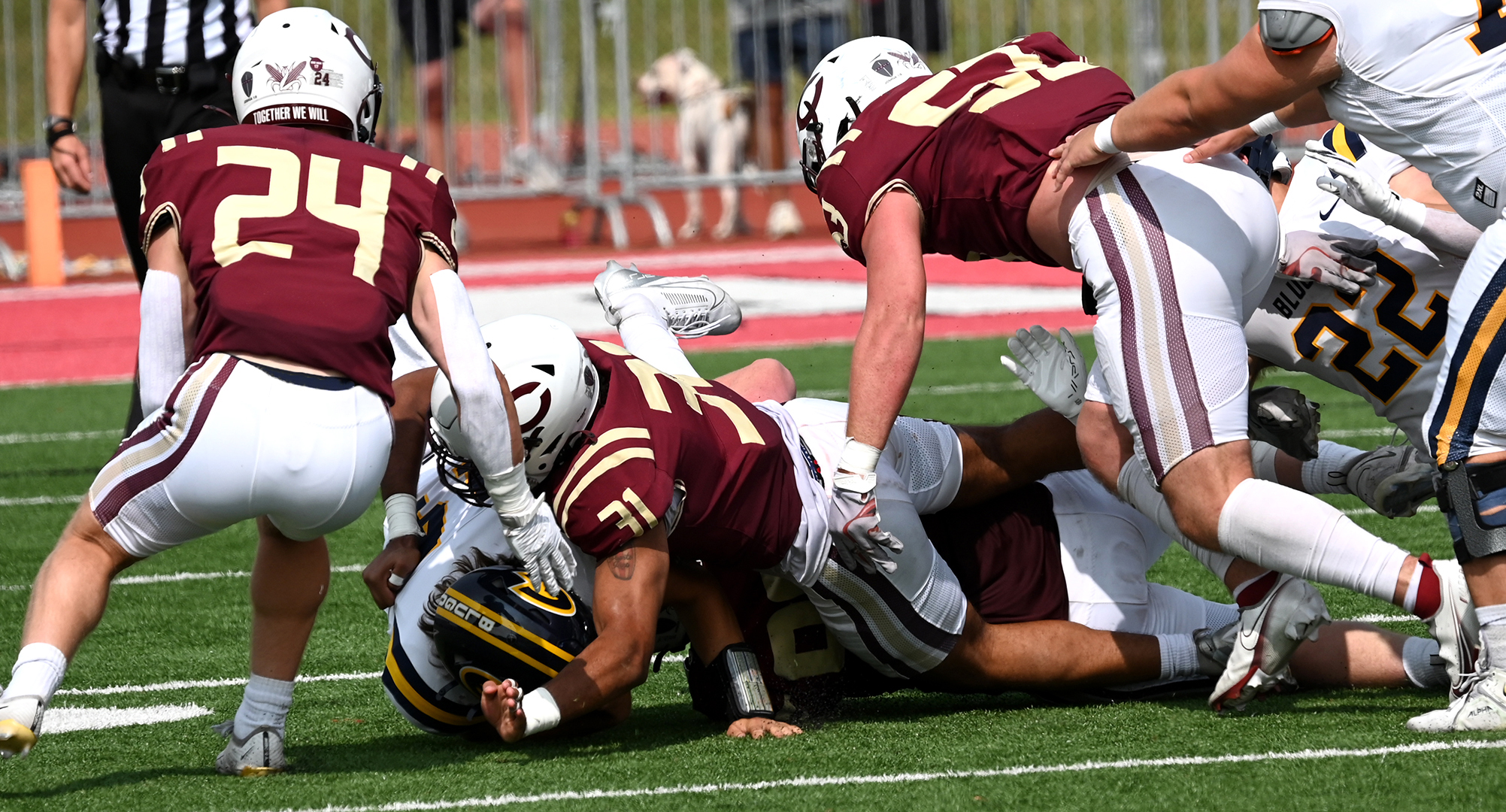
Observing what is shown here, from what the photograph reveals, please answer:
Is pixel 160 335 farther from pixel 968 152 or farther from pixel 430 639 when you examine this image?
pixel 968 152

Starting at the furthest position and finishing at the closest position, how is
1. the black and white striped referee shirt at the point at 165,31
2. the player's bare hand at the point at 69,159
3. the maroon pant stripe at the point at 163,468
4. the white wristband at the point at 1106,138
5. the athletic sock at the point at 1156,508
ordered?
the player's bare hand at the point at 69,159
the black and white striped referee shirt at the point at 165,31
the athletic sock at the point at 1156,508
the white wristband at the point at 1106,138
the maroon pant stripe at the point at 163,468

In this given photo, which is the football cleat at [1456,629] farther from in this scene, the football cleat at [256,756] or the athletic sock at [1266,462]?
the football cleat at [256,756]

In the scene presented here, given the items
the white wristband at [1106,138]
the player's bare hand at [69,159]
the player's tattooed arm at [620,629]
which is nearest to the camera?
the player's tattooed arm at [620,629]

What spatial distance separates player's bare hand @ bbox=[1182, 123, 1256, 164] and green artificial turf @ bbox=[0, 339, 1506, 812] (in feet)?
3.76

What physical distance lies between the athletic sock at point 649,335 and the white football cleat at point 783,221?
966cm

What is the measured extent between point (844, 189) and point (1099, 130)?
577mm

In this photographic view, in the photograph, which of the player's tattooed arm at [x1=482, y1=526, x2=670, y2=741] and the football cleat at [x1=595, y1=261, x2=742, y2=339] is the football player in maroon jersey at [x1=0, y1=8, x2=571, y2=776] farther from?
the football cleat at [x1=595, y1=261, x2=742, y2=339]

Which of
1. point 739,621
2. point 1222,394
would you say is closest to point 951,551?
point 739,621

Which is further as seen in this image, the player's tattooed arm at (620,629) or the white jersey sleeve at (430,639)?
the white jersey sleeve at (430,639)

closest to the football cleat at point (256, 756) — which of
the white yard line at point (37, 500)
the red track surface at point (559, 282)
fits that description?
the white yard line at point (37, 500)

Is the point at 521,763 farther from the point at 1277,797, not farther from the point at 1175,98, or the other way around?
the point at 1175,98

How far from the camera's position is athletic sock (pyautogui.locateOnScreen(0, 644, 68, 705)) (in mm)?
3045

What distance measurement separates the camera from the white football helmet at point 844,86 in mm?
4164

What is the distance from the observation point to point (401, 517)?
147 inches
